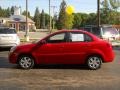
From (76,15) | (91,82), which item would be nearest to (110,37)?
(91,82)

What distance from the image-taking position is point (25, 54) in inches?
554

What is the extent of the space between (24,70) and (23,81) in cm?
255

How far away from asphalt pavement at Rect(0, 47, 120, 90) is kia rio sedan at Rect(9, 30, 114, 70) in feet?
1.08

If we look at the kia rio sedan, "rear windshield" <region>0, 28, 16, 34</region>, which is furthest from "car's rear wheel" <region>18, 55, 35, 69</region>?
"rear windshield" <region>0, 28, 16, 34</region>

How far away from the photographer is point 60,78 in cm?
1191

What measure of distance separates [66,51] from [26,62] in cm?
157

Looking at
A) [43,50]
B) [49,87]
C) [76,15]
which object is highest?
[76,15]

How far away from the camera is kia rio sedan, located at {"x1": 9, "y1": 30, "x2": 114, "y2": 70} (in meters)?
13.9

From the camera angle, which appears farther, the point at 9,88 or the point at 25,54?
the point at 25,54

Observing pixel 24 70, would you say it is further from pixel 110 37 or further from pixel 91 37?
pixel 110 37

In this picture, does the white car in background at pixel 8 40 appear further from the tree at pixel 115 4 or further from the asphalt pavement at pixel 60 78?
the tree at pixel 115 4

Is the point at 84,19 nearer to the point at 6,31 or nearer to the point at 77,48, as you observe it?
the point at 6,31

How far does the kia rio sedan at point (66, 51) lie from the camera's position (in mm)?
13921

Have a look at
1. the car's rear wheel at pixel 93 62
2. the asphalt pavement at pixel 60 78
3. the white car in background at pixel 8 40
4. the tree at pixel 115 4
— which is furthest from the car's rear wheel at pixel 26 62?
the tree at pixel 115 4
